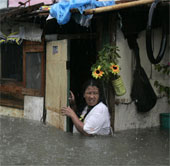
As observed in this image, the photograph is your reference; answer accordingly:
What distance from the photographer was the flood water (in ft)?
17.7

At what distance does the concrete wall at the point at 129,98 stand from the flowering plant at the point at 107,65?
38 centimetres

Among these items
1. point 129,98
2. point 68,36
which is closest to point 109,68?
point 129,98

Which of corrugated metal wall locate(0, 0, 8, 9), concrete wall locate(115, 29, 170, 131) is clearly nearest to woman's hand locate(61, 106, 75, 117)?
concrete wall locate(115, 29, 170, 131)

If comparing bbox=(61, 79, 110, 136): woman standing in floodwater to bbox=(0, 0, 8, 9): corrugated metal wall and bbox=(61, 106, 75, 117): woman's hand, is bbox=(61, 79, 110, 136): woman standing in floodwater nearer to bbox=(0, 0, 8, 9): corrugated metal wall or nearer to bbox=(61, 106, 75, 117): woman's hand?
bbox=(61, 106, 75, 117): woman's hand

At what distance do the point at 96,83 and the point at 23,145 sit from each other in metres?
1.94

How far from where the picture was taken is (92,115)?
20.9 feet

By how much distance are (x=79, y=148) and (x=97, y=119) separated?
2.21 ft

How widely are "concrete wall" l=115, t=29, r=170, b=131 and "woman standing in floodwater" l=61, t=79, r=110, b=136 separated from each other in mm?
641

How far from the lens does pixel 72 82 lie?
834 centimetres

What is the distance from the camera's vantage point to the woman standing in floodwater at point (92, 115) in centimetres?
637

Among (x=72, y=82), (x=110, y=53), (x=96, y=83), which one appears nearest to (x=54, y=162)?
(x=96, y=83)

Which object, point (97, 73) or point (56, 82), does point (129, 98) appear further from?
point (56, 82)

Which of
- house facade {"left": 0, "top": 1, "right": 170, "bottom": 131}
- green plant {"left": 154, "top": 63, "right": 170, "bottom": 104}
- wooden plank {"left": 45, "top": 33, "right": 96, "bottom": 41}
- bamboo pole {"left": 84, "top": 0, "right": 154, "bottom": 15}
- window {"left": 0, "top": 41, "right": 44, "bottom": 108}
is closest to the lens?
bamboo pole {"left": 84, "top": 0, "right": 154, "bottom": 15}

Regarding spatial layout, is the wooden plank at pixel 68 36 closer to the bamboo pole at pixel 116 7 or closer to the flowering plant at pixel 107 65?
the flowering plant at pixel 107 65
